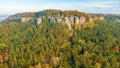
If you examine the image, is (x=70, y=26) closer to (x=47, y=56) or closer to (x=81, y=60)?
(x=47, y=56)

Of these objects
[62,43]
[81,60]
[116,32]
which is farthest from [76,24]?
[81,60]

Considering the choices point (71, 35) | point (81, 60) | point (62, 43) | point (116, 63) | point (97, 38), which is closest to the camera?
point (116, 63)

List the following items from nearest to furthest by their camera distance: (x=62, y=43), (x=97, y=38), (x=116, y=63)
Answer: (x=116, y=63) < (x=62, y=43) < (x=97, y=38)

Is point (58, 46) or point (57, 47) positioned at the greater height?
point (57, 47)

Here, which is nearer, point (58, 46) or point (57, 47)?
point (57, 47)
